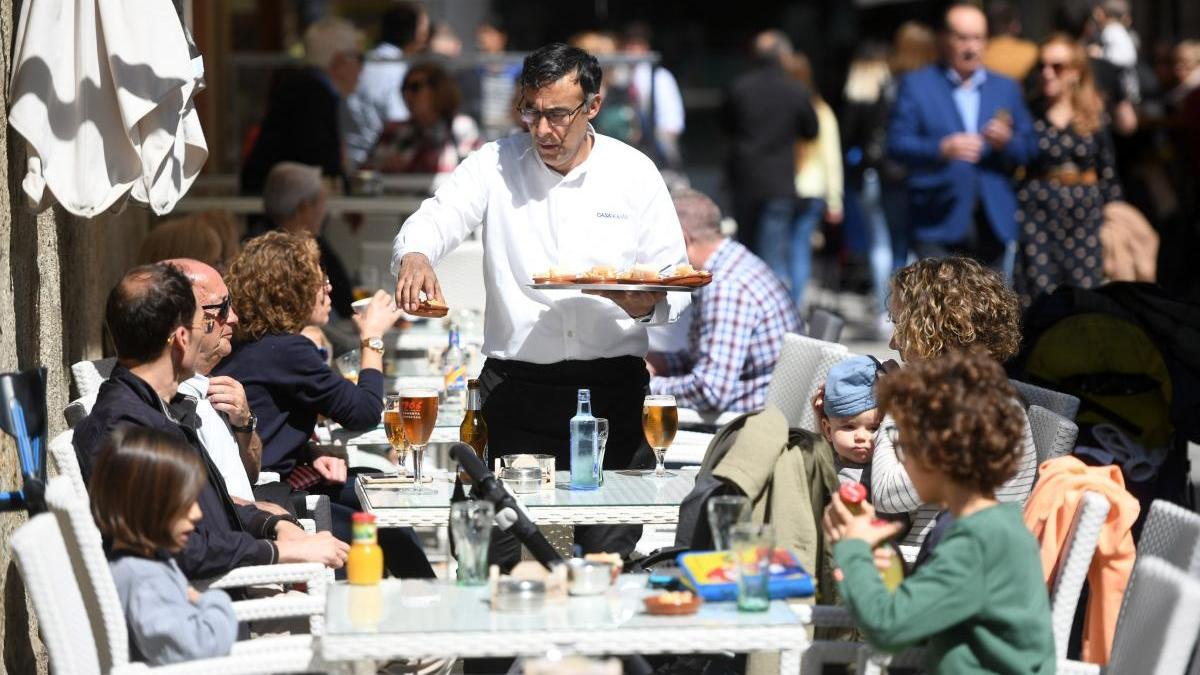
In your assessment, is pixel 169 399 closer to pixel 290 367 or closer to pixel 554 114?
pixel 290 367

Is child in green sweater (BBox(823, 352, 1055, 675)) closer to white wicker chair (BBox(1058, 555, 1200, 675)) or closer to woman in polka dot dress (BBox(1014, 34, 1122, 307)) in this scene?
white wicker chair (BBox(1058, 555, 1200, 675))

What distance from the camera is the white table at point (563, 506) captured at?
387cm

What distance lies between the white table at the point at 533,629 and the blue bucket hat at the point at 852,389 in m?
0.93

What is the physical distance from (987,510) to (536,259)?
181 cm

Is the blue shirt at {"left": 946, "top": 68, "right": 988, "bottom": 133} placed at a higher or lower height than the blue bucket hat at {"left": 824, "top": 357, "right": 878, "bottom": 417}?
higher

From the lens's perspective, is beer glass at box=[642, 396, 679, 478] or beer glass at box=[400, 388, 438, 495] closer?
beer glass at box=[400, 388, 438, 495]

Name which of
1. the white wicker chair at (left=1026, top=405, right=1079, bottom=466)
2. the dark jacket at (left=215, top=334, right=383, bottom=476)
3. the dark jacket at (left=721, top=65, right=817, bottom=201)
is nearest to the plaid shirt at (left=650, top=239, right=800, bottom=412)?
the dark jacket at (left=215, top=334, right=383, bottom=476)

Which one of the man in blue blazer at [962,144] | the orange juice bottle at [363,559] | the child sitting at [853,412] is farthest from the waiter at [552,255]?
the man in blue blazer at [962,144]

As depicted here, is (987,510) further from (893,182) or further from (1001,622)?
(893,182)

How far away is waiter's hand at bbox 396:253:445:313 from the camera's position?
160 inches

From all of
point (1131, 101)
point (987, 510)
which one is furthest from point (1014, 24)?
point (987, 510)

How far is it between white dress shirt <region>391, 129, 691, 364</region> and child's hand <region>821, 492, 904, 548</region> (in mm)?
1448

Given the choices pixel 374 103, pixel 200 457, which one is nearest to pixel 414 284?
pixel 200 457

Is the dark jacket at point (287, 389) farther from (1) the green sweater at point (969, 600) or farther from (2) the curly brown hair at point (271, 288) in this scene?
(1) the green sweater at point (969, 600)
